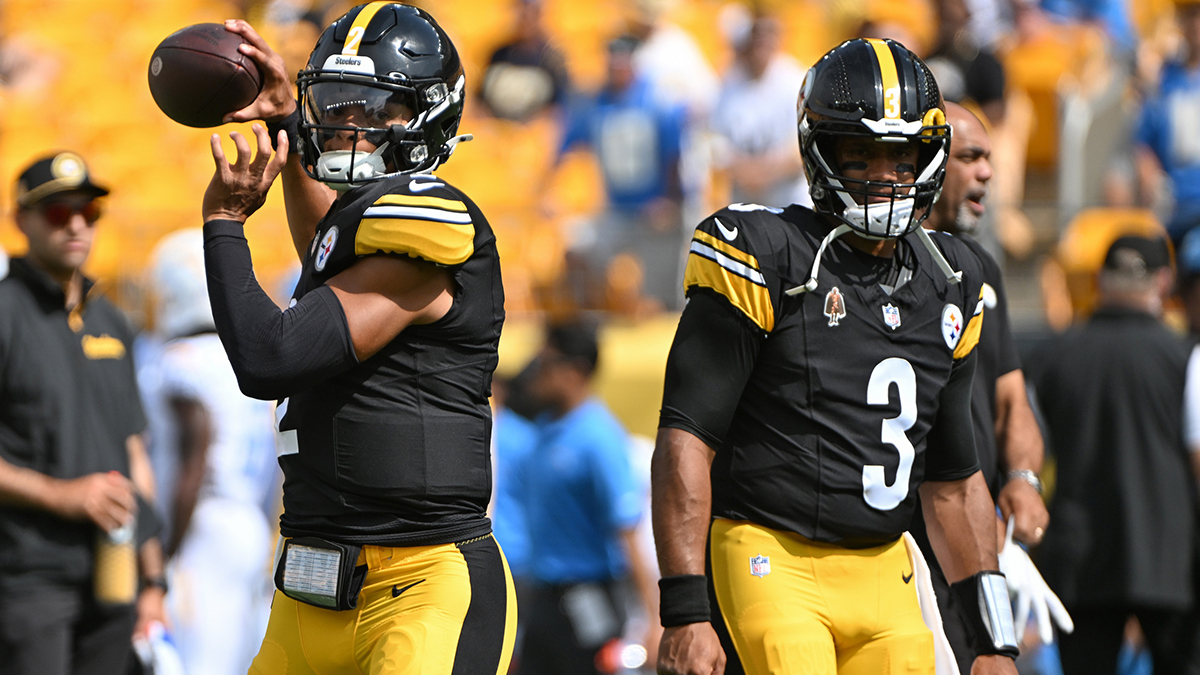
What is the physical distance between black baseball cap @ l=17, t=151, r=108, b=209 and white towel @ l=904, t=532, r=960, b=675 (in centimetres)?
335

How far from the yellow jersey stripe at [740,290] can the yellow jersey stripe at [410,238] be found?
60cm

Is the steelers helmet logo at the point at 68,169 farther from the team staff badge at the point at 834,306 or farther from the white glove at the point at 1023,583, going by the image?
the white glove at the point at 1023,583

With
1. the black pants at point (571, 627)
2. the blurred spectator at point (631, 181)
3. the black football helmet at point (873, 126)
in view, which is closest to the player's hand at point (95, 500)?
the black pants at point (571, 627)

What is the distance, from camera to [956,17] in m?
9.55

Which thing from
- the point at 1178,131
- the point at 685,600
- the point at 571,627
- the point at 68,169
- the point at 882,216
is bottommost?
the point at 571,627

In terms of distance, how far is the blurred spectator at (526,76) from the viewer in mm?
11945

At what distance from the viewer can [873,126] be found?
132 inches

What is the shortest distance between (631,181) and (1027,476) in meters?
5.80

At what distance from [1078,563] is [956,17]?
4.70 meters

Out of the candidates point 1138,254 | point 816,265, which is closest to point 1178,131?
point 1138,254

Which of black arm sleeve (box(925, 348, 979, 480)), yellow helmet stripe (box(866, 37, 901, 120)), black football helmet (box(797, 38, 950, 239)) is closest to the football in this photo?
black football helmet (box(797, 38, 950, 239))

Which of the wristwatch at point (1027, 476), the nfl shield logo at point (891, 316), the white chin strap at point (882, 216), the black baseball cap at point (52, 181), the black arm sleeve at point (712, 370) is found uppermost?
the black baseball cap at point (52, 181)

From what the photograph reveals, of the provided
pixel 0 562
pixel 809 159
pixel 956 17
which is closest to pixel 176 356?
pixel 0 562

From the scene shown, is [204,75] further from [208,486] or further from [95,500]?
[208,486]
